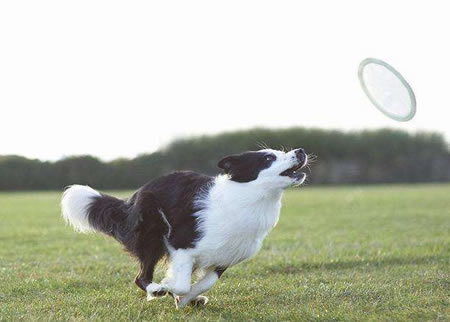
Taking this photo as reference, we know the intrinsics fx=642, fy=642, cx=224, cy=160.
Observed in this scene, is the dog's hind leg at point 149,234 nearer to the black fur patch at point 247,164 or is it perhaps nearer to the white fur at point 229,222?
the white fur at point 229,222

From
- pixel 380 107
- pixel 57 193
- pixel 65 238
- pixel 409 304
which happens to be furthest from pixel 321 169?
pixel 409 304

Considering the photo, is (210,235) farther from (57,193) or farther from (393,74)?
(57,193)

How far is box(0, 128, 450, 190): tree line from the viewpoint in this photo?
25375mm

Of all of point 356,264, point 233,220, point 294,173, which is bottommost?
point 356,264

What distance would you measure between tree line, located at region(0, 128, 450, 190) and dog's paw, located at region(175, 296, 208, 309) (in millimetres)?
16982

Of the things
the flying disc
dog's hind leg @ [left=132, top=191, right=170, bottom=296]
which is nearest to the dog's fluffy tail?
dog's hind leg @ [left=132, top=191, right=170, bottom=296]

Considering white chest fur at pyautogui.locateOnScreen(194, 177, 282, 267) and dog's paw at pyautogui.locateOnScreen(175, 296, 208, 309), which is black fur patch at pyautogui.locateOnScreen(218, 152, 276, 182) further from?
dog's paw at pyautogui.locateOnScreen(175, 296, 208, 309)

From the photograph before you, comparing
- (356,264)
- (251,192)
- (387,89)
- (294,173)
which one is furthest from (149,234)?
(387,89)

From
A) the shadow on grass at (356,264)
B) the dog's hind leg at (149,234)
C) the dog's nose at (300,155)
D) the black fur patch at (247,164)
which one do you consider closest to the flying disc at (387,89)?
the shadow on grass at (356,264)

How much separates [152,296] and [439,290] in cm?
270

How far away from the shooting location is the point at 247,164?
5051 millimetres

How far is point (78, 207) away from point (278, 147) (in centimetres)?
1916

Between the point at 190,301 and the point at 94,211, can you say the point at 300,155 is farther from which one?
the point at 94,211

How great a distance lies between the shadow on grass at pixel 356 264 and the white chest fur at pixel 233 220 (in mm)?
2357
